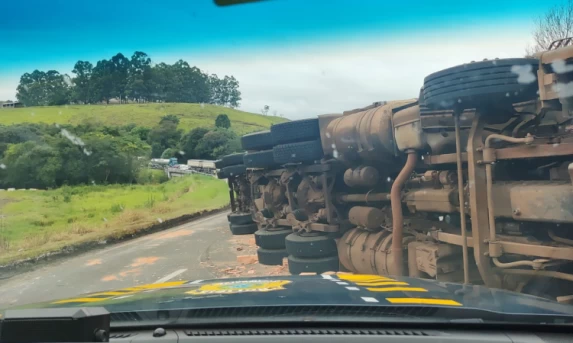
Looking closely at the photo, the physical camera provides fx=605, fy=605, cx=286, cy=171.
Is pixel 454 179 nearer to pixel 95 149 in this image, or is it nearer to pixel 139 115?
pixel 139 115

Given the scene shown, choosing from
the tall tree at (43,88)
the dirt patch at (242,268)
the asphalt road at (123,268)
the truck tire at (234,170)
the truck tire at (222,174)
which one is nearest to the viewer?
the asphalt road at (123,268)

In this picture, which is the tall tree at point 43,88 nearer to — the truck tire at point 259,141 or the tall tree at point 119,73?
the tall tree at point 119,73

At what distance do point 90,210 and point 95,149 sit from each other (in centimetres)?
314

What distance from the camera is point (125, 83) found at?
10109mm

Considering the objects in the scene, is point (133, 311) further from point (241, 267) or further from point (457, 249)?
point (241, 267)

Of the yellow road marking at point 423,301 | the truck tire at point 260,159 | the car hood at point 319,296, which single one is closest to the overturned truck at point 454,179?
the truck tire at point 260,159

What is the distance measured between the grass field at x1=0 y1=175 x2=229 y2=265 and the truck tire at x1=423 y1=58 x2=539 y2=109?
440 inches

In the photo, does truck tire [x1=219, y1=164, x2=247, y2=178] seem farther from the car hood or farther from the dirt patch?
the car hood

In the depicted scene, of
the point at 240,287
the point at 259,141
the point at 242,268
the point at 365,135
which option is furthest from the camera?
the point at 259,141

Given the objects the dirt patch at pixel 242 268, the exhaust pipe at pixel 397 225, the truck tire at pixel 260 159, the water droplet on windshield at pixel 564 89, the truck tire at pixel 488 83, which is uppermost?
the truck tire at pixel 488 83

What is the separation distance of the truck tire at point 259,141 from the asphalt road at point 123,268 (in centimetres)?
195

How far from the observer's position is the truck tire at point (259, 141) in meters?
9.34

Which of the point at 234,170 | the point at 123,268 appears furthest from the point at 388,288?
the point at 234,170

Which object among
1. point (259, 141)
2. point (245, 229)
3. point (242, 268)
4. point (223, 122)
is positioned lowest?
point (242, 268)
